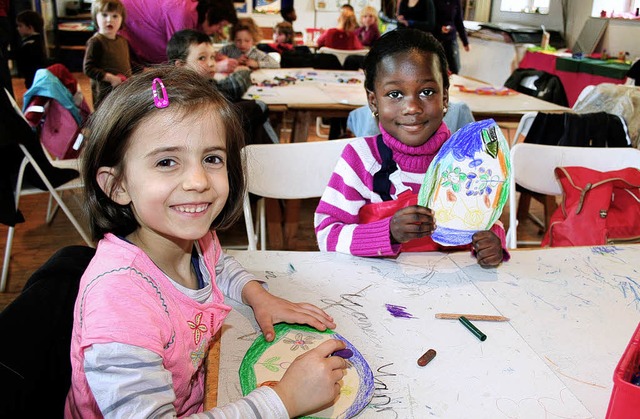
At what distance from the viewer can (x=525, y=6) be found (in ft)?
24.3

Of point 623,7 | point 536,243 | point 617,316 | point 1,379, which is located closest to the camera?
point 1,379

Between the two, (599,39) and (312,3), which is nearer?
(599,39)

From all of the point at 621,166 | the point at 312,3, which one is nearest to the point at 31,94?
the point at 621,166

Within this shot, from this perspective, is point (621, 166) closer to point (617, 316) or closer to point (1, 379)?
point (617, 316)

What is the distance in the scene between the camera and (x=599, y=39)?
235 inches

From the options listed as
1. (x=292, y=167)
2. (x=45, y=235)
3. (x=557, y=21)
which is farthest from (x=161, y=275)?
(x=557, y=21)

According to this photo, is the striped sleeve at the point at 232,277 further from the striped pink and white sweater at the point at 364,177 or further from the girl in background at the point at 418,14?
the girl in background at the point at 418,14

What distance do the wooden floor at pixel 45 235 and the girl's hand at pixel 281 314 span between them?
1882 millimetres

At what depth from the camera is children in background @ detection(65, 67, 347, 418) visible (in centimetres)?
77

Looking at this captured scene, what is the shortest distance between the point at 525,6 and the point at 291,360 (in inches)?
297

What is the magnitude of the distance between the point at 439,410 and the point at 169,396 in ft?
1.24

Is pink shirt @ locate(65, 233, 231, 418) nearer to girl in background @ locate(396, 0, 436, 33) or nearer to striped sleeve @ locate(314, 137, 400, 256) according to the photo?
striped sleeve @ locate(314, 137, 400, 256)

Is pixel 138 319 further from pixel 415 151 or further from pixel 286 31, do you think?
pixel 286 31

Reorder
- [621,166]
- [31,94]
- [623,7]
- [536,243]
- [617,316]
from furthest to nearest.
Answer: [623,7], [536,243], [31,94], [621,166], [617,316]
